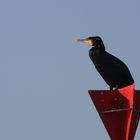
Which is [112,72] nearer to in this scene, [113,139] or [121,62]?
[121,62]

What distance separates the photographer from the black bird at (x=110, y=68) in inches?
457

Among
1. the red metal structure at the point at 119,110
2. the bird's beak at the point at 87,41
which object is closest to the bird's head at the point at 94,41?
the bird's beak at the point at 87,41

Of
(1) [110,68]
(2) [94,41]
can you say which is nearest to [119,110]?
(1) [110,68]

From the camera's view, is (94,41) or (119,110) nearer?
(119,110)

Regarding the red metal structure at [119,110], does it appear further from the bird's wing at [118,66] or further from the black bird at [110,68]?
the bird's wing at [118,66]

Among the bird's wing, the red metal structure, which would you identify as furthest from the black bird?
the red metal structure

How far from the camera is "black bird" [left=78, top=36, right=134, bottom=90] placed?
1161 centimetres

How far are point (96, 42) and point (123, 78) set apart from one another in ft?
5.24

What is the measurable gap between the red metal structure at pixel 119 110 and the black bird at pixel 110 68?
1.33 m

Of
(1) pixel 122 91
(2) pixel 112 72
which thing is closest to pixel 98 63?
(2) pixel 112 72

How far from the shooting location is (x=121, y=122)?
1007cm

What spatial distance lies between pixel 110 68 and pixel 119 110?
2032 millimetres

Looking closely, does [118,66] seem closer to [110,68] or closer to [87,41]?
[110,68]

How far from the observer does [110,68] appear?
39.2 feet
